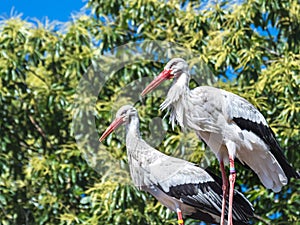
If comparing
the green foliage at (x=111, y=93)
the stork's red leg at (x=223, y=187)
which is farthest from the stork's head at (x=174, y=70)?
the green foliage at (x=111, y=93)

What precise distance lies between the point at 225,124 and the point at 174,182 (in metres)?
0.58

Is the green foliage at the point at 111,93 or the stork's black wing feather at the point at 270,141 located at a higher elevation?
the green foliage at the point at 111,93

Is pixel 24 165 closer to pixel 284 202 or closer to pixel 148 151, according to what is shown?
pixel 284 202

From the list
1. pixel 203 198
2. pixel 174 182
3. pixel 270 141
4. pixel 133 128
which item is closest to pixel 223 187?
pixel 203 198

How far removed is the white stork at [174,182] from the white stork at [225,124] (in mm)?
147

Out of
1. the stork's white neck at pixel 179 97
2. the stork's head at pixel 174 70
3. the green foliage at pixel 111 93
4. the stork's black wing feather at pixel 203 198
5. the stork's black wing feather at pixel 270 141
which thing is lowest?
the stork's black wing feather at pixel 203 198

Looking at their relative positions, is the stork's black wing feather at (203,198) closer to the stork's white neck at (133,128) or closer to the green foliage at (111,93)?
the stork's white neck at (133,128)

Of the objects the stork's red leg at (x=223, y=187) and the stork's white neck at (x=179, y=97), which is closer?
the stork's white neck at (x=179, y=97)

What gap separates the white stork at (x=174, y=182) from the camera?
18.8 ft

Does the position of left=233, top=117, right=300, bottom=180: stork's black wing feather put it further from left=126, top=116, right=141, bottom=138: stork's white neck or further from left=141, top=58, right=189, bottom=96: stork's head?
left=126, top=116, right=141, bottom=138: stork's white neck

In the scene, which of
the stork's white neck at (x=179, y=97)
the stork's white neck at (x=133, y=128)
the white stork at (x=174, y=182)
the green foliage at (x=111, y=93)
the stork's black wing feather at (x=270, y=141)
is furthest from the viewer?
the green foliage at (x=111, y=93)

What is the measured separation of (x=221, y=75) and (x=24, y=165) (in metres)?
2.23

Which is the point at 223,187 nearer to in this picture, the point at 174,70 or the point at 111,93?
the point at 174,70

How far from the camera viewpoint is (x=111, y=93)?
9.04 meters
